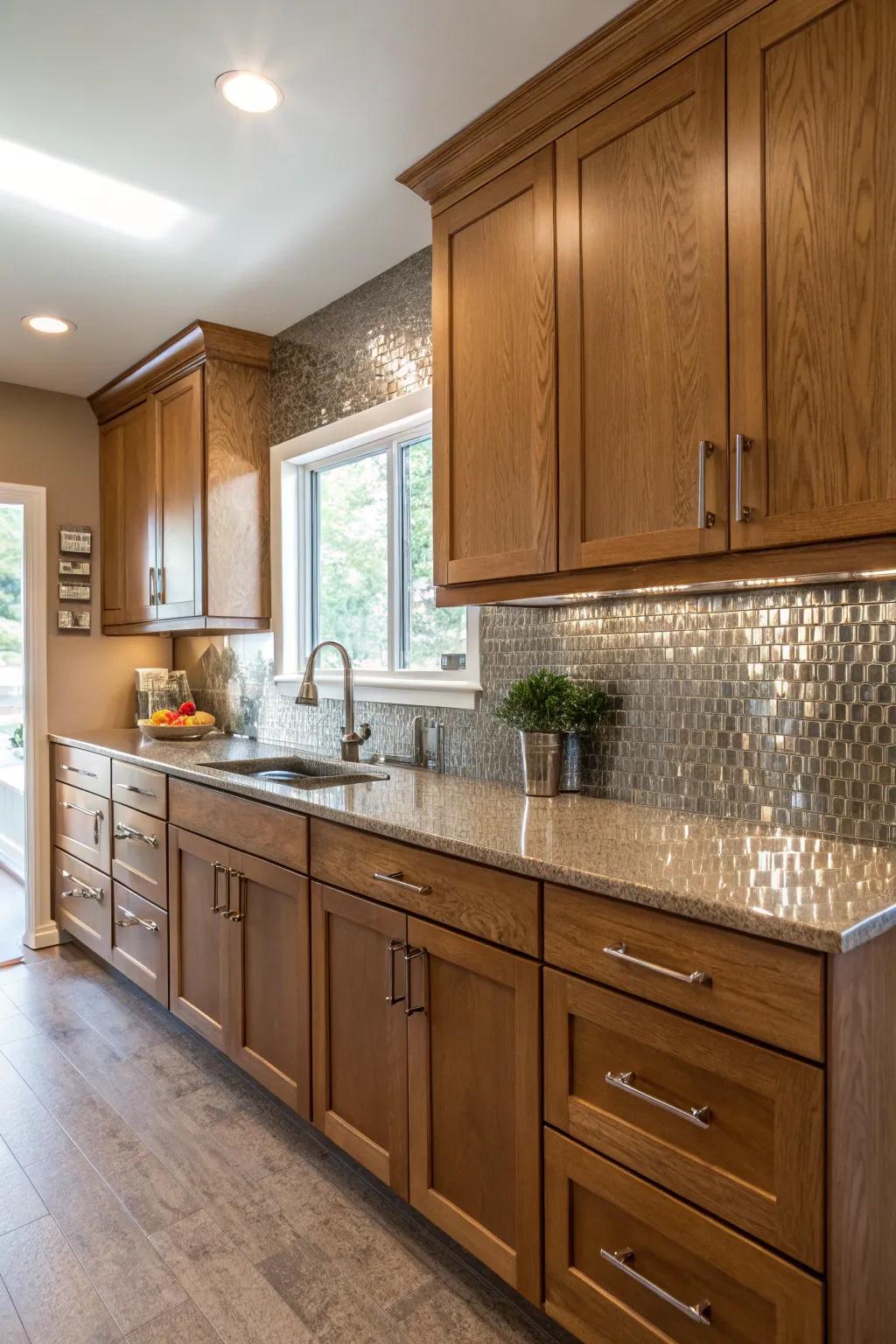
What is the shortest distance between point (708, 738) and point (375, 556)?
5.01 feet

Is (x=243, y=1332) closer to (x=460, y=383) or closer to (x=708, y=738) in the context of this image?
(x=708, y=738)

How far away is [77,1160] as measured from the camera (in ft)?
7.22

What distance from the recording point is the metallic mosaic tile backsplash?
5.22 ft

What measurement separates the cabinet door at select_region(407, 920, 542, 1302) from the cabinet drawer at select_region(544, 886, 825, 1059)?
140 mm

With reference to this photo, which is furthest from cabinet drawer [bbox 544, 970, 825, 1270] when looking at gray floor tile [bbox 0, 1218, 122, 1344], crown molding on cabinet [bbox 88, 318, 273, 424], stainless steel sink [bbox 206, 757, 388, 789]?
crown molding on cabinet [bbox 88, 318, 273, 424]

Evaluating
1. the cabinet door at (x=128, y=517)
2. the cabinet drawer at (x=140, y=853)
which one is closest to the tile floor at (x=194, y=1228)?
the cabinet drawer at (x=140, y=853)

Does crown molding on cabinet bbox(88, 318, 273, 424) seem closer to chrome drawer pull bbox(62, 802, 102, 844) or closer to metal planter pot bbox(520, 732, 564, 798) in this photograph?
chrome drawer pull bbox(62, 802, 102, 844)

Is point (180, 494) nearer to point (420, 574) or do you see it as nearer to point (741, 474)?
point (420, 574)

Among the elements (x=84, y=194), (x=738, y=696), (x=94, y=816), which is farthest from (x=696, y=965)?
(x=94, y=816)

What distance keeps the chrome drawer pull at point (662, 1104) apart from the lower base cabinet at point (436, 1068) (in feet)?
0.61

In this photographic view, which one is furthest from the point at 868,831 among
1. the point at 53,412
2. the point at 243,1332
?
the point at 53,412

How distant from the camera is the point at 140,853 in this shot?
3.06 m

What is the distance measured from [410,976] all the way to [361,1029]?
283 millimetres

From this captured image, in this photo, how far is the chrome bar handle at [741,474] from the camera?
1456mm
